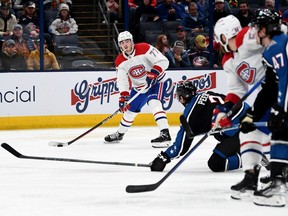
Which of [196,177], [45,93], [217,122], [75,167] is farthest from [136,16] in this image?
[217,122]

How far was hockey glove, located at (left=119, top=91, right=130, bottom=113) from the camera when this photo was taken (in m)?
7.63

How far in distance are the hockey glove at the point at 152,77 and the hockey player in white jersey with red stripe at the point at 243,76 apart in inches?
92.5

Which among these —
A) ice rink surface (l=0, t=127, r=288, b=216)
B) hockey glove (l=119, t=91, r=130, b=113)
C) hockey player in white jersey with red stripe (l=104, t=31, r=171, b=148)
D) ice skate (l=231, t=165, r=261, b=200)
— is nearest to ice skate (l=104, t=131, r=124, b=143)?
hockey player in white jersey with red stripe (l=104, t=31, r=171, b=148)

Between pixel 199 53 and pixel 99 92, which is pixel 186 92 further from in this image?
pixel 199 53

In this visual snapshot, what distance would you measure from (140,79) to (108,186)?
2.75 meters

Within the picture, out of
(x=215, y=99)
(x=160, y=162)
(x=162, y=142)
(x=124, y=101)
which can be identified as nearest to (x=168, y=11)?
(x=124, y=101)

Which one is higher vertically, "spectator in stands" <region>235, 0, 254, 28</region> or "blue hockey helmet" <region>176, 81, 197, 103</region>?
"spectator in stands" <region>235, 0, 254, 28</region>

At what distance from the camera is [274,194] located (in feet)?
14.0

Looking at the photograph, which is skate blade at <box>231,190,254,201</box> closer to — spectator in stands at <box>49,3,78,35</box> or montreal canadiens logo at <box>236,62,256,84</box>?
montreal canadiens logo at <box>236,62,256,84</box>

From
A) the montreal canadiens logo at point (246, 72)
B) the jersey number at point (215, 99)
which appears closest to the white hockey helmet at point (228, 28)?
the montreal canadiens logo at point (246, 72)

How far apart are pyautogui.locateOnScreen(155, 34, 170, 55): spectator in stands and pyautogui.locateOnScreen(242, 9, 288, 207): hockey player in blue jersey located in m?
5.46

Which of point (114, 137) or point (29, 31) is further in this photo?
point (29, 31)

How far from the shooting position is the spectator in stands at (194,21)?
32.9ft

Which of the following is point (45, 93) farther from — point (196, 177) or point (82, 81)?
point (196, 177)
